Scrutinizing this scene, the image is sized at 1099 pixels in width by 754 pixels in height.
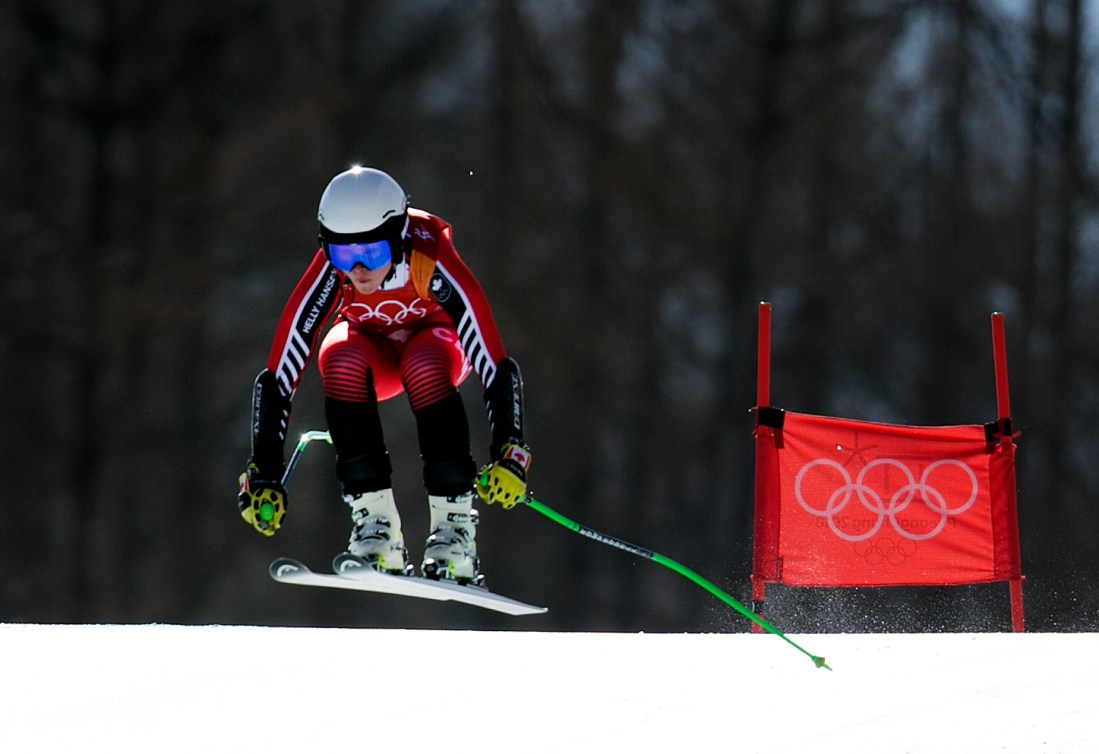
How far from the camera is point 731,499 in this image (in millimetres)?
16672

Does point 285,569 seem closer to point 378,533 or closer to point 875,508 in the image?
point 378,533

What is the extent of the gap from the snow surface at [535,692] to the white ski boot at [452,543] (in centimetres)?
43

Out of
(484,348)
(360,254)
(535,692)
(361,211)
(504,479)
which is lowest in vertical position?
(535,692)

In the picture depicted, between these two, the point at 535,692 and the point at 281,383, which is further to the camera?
the point at 535,692

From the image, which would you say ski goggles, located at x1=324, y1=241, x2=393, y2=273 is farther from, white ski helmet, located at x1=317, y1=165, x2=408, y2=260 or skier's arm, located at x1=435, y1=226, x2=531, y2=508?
skier's arm, located at x1=435, y1=226, x2=531, y2=508

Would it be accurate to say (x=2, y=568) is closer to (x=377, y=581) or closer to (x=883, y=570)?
(x=883, y=570)

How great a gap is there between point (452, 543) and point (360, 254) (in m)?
0.98

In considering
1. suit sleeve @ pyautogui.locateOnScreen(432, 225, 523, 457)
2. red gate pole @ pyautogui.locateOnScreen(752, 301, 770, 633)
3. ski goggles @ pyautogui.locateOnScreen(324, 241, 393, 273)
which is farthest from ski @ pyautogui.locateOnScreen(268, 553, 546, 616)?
red gate pole @ pyautogui.locateOnScreen(752, 301, 770, 633)

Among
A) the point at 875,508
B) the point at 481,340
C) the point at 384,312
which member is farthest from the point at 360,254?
the point at 875,508

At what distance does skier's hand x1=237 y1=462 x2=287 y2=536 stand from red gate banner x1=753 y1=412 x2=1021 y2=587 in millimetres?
3740

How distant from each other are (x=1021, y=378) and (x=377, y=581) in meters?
14.2

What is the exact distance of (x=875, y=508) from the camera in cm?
806

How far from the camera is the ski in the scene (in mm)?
4355

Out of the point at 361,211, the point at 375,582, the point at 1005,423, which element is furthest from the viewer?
the point at 1005,423
